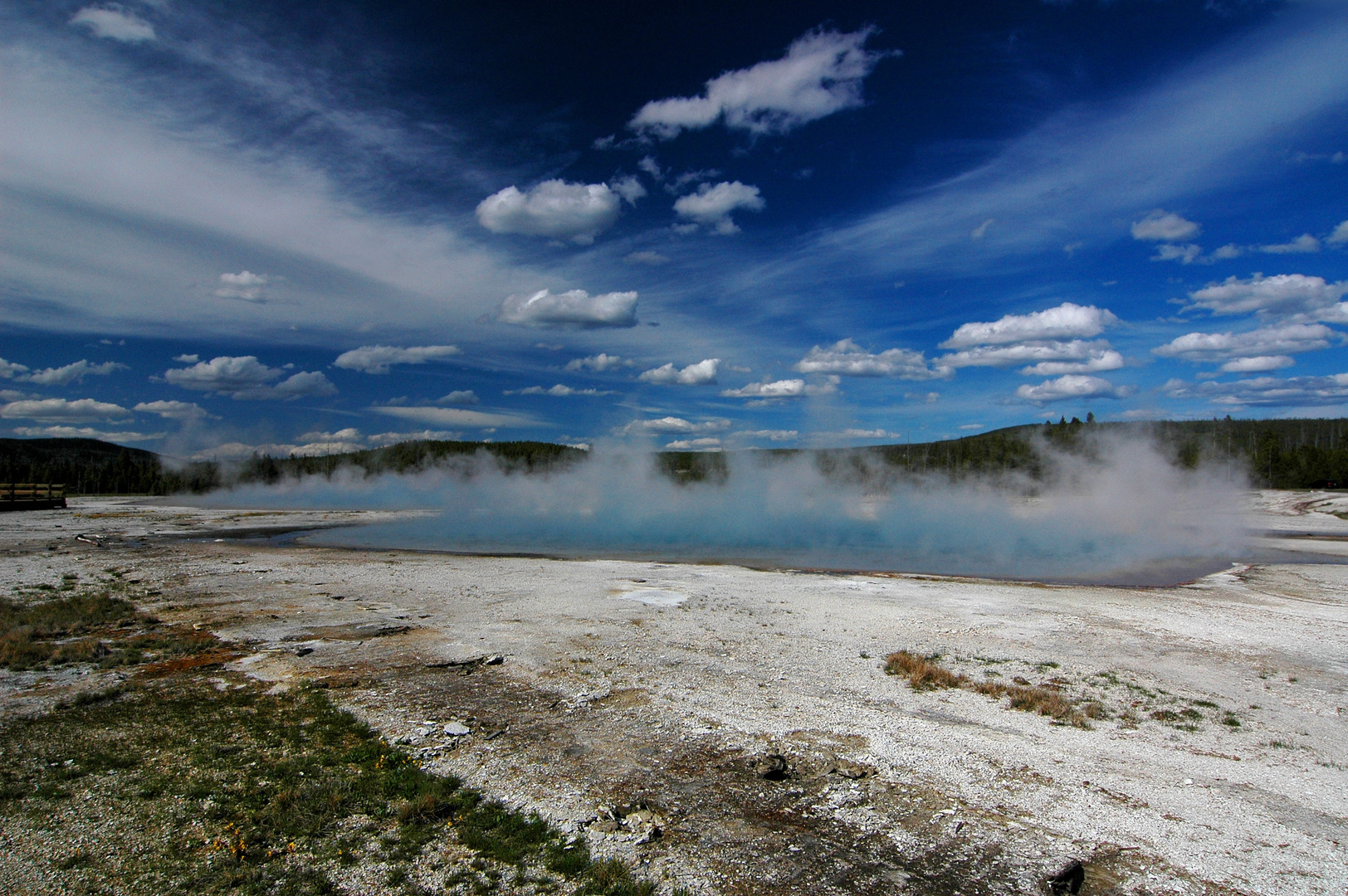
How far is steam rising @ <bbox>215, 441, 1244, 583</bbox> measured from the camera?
29.6m

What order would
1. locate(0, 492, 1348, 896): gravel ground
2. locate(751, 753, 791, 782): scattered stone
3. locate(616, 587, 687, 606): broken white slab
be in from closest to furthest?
locate(0, 492, 1348, 896): gravel ground
locate(751, 753, 791, 782): scattered stone
locate(616, 587, 687, 606): broken white slab

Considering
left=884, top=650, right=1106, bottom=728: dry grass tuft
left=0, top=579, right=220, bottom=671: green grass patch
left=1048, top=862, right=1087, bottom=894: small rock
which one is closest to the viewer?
left=1048, top=862, right=1087, bottom=894: small rock

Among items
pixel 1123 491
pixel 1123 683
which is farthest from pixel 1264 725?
pixel 1123 491

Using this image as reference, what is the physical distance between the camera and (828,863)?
5.50m

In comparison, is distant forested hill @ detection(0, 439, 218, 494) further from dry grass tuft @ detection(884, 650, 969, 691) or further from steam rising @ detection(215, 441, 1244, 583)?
dry grass tuft @ detection(884, 650, 969, 691)

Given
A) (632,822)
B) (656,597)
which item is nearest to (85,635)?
Result: (656,597)

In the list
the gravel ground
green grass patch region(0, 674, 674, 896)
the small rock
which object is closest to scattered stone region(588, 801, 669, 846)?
the gravel ground

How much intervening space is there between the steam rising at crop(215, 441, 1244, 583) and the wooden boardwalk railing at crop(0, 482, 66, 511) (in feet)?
60.7

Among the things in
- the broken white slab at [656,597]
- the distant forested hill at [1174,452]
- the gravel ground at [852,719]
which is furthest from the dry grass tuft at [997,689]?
the distant forested hill at [1174,452]

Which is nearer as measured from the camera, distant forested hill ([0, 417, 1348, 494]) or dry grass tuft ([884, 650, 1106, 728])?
dry grass tuft ([884, 650, 1106, 728])

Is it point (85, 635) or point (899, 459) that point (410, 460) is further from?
point (85, 635)

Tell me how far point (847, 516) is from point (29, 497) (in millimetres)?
66012

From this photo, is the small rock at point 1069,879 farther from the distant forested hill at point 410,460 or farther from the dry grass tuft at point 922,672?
the distant forested hill at point 410,460

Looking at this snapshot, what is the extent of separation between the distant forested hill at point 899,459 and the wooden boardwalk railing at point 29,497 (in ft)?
112
